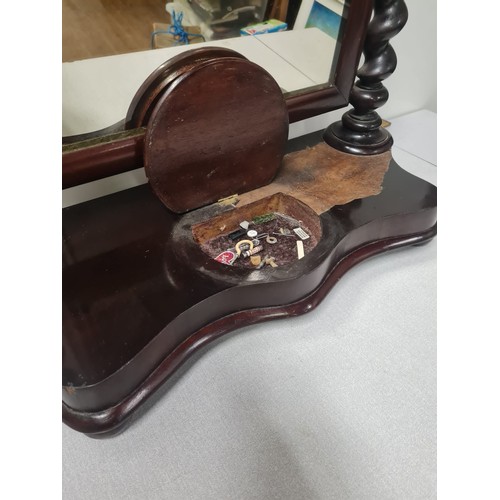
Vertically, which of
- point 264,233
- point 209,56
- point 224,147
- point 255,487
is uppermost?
point 209,56

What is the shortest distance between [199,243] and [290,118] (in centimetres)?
28

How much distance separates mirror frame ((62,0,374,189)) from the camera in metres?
0.64

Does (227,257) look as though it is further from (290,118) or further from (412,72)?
(412,72)

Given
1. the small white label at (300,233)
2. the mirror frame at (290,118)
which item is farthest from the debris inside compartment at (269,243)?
the mirror frame at (290,118)

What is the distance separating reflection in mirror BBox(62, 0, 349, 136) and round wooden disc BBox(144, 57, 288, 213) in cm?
6

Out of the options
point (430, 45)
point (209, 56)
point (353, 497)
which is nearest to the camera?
point (353, 497)

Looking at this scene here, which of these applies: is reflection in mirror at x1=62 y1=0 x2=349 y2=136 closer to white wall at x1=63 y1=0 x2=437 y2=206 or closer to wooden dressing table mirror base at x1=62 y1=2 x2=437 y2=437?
wooden dressing table mirror base at x1=62 y1=2 x2=437 y2=437

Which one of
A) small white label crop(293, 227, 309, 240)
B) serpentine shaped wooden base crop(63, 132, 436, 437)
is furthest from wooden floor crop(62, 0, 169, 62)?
small white label crop(293, 227, 309, 240)

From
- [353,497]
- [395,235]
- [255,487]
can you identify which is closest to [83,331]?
[255,487]

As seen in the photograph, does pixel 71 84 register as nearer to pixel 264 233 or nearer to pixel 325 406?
pixel 264 233

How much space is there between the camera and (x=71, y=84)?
621 mm

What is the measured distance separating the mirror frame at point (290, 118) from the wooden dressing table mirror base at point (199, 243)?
27 millimetres

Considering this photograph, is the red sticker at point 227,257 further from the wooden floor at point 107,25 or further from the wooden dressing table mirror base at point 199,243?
the wooden floor at point 107,25

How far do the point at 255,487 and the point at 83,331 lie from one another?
276mm
